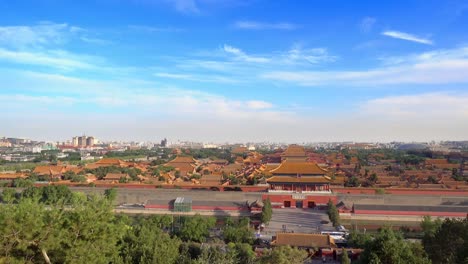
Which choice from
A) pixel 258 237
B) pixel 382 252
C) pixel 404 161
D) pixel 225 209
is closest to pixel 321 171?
pixel 225 209

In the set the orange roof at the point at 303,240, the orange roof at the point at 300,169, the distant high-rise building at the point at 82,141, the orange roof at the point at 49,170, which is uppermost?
the distant high-rise building at the point at 82,141

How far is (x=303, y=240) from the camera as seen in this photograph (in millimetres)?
15875

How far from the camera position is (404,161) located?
53750 millimetres

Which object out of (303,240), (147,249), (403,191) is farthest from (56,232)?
(403,191)

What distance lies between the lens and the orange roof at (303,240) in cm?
1569

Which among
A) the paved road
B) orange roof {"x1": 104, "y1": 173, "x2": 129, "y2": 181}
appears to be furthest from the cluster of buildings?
the paved road

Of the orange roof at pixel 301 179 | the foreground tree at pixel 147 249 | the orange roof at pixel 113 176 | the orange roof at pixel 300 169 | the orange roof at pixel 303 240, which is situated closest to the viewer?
the foreground tree at pixel 147 249

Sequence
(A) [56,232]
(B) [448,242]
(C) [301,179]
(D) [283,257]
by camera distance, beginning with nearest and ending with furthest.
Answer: (A) [56,232] < (D) [283,257] < (B) [448,242] < (C) [301,179]

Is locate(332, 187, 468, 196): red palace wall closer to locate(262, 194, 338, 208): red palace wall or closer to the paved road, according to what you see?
locate(262, 194, 338, 208): red palace wall

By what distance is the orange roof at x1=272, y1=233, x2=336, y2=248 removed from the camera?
15.7 meters

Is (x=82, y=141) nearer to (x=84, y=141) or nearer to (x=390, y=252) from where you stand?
(x=84, y=141)

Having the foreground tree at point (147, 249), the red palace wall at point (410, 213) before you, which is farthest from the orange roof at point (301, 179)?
the foreground tree at point (147, 249)

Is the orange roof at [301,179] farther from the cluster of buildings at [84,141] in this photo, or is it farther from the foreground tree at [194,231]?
the cluster of buildings at [84,141]

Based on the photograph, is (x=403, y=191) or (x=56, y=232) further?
(x=403, y=191)
